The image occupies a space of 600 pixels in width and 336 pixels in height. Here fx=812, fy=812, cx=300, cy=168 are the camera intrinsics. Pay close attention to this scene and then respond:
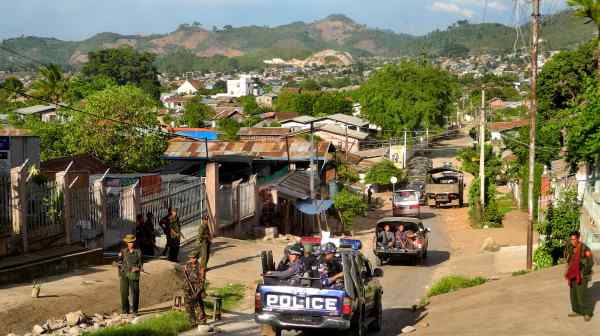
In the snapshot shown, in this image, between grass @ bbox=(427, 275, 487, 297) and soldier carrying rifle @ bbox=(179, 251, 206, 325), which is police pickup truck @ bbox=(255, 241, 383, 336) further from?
grass @ bbox=(427, 275, 487, 297)

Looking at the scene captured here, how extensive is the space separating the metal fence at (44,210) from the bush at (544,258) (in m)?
13.3

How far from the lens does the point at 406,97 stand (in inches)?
3723

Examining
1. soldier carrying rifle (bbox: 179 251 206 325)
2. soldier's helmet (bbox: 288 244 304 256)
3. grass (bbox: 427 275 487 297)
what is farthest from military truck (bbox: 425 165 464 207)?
soldier's helmet (bbox: 288 244 304 256)

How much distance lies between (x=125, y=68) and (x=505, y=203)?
13348 centimetres

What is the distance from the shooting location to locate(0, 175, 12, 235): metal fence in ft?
60.2

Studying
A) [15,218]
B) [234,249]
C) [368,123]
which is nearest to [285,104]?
[368,123]

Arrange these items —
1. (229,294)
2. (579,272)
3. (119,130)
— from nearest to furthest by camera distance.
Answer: (579,272)
(229,294)
(119,130)

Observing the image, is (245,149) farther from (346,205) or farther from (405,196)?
(405,196)

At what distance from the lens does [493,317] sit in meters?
15.0

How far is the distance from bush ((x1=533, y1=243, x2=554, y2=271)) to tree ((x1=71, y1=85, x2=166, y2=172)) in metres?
21.1

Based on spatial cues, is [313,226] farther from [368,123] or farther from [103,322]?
[368,123]

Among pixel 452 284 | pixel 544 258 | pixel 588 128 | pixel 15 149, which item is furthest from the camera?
pixel 588 128

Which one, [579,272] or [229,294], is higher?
[579,272]

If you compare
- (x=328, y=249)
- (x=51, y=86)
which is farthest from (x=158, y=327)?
(x=51, y=86)
